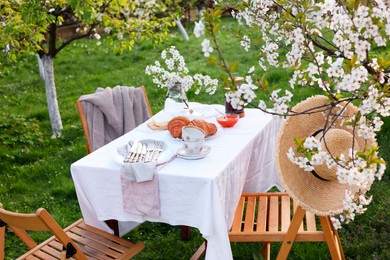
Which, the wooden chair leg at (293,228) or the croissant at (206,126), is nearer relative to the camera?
the wooden chair leg at (293,228)

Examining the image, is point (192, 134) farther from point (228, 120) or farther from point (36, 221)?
point (36, 221)

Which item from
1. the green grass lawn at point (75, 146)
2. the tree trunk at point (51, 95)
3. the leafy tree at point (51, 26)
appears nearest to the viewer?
the green grass lawn at point (75, 146)

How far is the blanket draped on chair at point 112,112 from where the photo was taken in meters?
3.81

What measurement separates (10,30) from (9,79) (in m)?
4.48

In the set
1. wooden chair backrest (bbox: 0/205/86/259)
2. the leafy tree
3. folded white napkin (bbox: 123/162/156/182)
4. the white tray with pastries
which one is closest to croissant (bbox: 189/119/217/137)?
the white tray with pastries

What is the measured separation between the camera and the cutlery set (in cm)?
290

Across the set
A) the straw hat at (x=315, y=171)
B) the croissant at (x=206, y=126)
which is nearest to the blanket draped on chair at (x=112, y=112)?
the croissant at (x=206, y=126)

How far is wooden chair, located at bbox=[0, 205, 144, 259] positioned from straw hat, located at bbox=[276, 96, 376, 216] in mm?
917

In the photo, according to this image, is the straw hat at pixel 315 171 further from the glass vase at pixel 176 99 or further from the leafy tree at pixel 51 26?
the leafy tree at pixel 51 26

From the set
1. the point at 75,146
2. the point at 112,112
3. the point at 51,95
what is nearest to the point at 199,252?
the point at 112,112

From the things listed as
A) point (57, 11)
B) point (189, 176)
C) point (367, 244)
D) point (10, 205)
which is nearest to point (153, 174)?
point (189, 176)

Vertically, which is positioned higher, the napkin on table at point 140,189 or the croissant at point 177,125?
the croissant at point 177,125

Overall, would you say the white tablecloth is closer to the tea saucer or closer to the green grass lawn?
the tea saucer

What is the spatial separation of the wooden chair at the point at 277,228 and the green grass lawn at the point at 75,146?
1.08 feet
